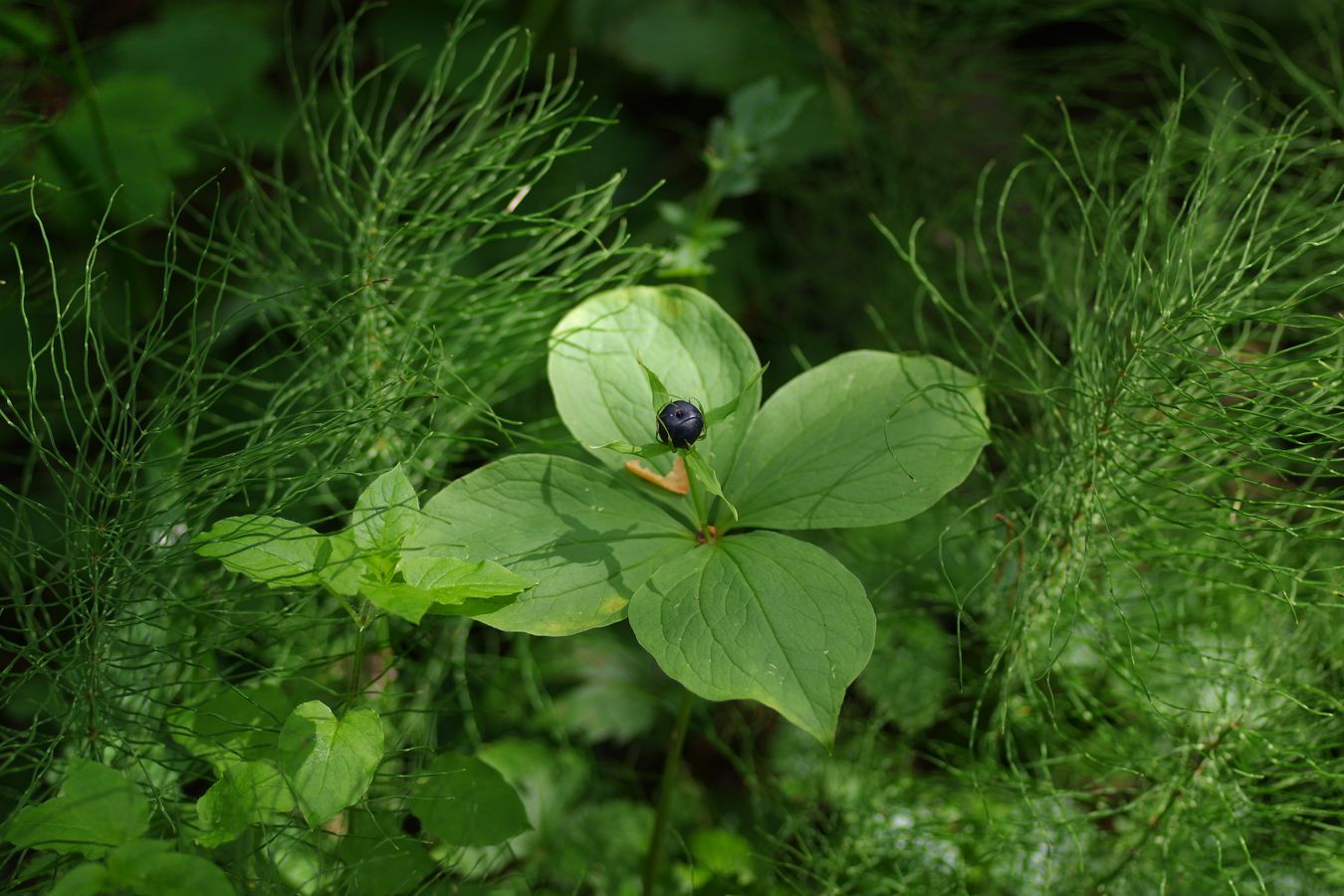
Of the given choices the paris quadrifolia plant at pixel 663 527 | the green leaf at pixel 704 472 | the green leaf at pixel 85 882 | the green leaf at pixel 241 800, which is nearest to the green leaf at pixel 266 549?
the paris quadrifolia plant at pixel 663 527

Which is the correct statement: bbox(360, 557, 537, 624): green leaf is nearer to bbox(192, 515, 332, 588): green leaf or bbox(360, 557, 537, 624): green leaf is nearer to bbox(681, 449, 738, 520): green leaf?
bbox(192, 515, 332, 588): green leaf

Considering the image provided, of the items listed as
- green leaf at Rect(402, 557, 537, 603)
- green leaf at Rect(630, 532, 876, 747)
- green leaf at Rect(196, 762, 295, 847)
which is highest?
green leaf at Rect(402, 557, 537, 603)

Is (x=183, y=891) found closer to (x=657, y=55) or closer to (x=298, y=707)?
(x=298, y=707)

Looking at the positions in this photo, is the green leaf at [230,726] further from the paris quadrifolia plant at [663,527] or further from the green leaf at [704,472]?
the green leaf at [704,472]

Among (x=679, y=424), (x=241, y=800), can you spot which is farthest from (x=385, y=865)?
(x=679, y=424)

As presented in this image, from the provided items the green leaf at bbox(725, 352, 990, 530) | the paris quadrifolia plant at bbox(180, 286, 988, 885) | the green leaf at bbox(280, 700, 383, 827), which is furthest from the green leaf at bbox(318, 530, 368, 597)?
the green leaf at bbox(725, 352, 990, 530)

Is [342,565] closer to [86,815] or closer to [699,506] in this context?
[86,815]
